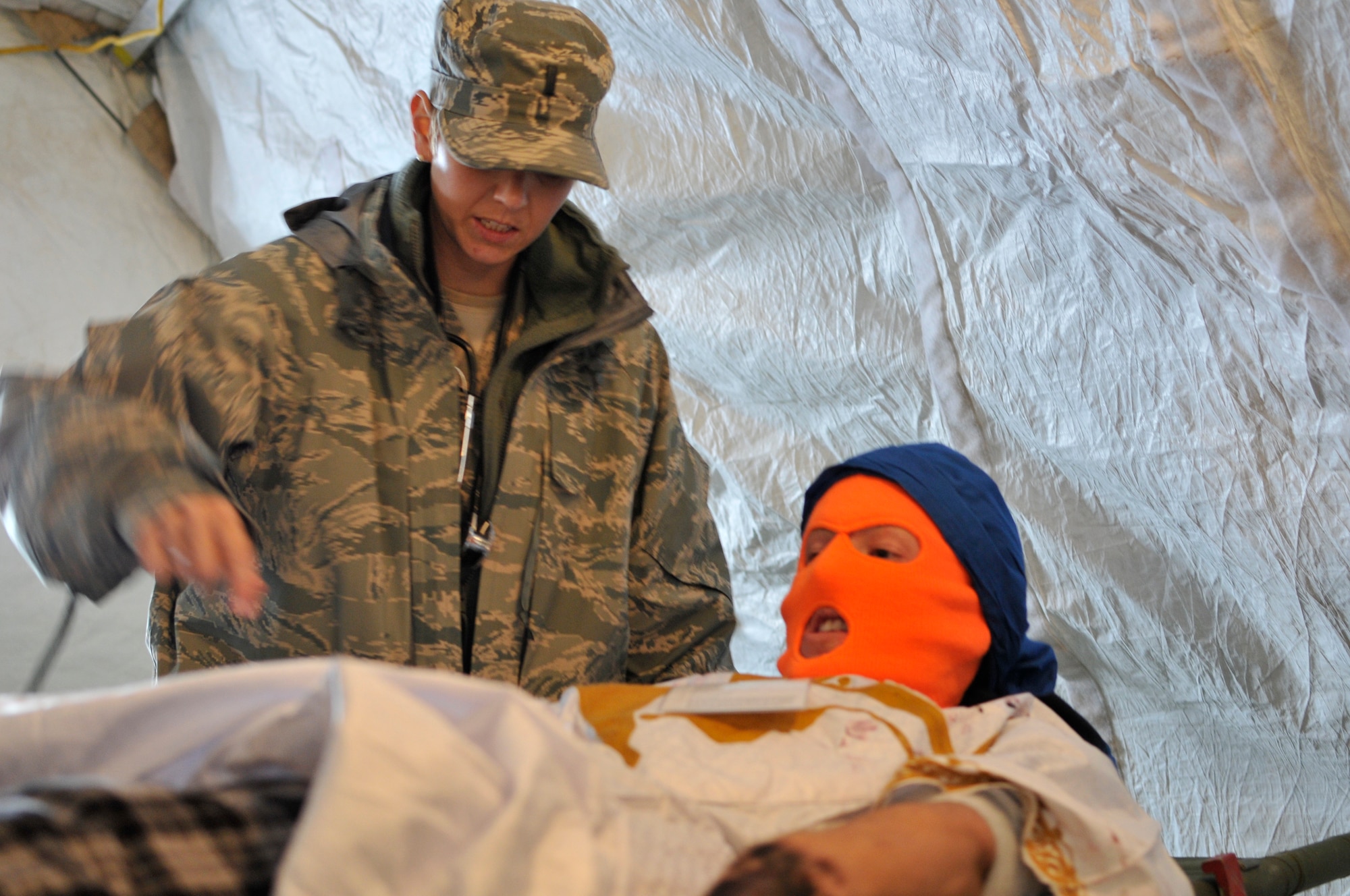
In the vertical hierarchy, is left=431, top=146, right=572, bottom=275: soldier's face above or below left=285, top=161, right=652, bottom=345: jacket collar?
above

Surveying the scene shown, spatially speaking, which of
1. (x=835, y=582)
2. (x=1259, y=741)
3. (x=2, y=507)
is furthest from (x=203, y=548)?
(x=1259, y=741)

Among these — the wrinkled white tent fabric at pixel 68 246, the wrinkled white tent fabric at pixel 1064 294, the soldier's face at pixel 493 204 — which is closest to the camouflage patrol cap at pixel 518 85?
the soldier's face at pixel 493 204

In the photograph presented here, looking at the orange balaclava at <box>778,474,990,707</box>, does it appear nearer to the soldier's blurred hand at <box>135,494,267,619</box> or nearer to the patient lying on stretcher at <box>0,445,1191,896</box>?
the patient lying on stretcher at <box>0,445,1191,896</box>

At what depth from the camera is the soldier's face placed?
1.11 metres

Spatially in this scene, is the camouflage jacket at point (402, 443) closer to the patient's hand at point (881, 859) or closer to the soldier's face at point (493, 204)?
the soldier's face at point (493, 204)

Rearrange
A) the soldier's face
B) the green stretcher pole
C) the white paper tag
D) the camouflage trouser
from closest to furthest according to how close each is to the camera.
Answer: the camouflage trouser < the white paper tag < the green stretcher pole < the soldier's face

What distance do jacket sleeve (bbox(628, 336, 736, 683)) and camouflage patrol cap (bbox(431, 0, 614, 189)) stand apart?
279mm

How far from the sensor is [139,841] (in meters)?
0.50

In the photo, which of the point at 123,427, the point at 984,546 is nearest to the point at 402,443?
the point at 123,427

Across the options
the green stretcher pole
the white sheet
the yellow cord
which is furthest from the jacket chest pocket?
the yellow cord

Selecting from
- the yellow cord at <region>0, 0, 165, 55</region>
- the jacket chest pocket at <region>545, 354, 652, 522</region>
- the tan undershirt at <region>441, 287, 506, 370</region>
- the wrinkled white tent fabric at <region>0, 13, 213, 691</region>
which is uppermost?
the yellow cord at <region>0, 0, 165, 55</region>

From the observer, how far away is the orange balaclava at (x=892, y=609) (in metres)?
1.08

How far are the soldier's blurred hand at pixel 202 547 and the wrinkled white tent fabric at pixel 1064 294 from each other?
0.91 m

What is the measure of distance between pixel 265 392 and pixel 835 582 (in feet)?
1.86
